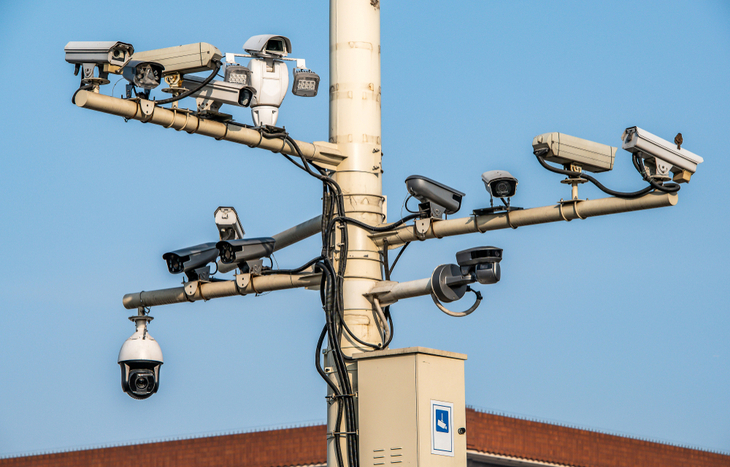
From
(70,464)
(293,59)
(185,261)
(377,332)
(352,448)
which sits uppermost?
(293,59)

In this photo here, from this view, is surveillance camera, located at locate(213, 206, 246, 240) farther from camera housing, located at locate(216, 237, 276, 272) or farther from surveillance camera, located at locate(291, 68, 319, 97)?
→ surveillance camera, located at locate(291, 68, 319, 97)

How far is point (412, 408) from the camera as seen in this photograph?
27.6ft

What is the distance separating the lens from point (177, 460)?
860 inches

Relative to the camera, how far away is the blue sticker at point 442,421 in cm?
848

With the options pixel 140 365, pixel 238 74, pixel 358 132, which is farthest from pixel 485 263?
pixel 140 365

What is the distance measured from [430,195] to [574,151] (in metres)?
1.20

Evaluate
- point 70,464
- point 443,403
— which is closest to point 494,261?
point 443,403

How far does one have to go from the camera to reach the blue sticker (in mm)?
8477

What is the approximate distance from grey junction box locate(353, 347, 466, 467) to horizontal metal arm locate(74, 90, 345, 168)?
6.17 ft

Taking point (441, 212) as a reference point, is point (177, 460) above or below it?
below

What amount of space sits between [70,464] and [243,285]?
1473cm

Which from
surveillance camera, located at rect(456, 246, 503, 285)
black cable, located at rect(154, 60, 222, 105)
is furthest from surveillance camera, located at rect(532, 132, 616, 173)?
black cable, located at rect(154, 60, 222, 105)

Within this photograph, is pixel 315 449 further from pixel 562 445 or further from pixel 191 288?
pixel 191 288

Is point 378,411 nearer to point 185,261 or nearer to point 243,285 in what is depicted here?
point 243,285
